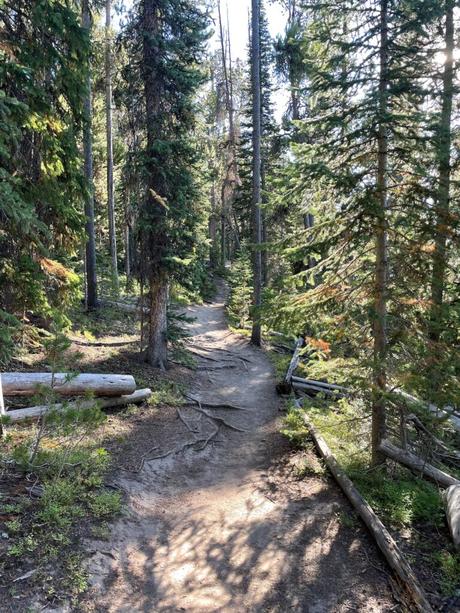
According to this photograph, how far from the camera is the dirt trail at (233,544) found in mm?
4168

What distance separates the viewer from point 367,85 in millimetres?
6051

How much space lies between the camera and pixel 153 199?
1096cm

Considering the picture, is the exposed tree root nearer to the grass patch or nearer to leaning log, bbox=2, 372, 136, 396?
leaning log, bbox=2, 372, 136, 396

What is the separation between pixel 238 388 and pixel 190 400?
232 cm

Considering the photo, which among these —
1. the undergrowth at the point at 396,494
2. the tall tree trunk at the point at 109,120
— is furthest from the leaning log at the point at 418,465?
the tall tree trunk at the point at 109,120

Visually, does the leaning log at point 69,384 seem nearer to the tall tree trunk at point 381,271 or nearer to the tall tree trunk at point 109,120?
the tall tree trunk at point 381,271

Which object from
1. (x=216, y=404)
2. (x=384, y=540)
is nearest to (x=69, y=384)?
(x=216, y=404)

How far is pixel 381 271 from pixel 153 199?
6821mm

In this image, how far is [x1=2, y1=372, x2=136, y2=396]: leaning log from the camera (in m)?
7.44

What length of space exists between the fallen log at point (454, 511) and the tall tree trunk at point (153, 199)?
8.20 metres

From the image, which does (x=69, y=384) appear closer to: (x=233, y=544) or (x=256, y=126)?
(x=233, y=544)

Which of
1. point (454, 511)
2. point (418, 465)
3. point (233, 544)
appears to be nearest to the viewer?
point (454, 511)

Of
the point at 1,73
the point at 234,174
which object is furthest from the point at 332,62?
the point at 234,174

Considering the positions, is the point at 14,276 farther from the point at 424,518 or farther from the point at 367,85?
the point at 424,518
